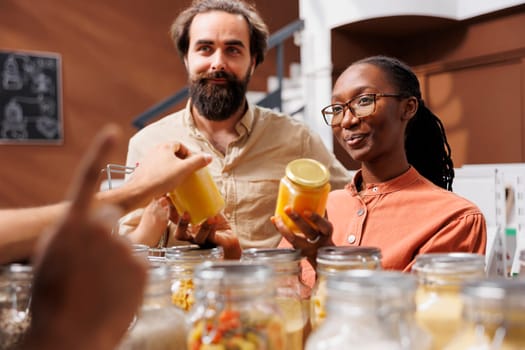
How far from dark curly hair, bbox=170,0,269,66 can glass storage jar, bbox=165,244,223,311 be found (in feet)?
4.35

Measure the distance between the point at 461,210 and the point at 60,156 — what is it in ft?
14.4

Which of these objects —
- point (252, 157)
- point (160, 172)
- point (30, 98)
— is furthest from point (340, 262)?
point (30, 98)

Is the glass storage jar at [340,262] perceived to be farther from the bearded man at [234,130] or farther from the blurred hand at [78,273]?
the bearded man at [234,130]

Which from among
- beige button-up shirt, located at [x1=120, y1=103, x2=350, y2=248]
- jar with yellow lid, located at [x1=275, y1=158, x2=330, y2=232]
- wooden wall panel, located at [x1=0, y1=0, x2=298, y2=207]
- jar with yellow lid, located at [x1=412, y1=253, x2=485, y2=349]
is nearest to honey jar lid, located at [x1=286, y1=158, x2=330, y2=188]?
jar with yellow lid, located at [x1=275, y1=158, x2=330, y2=232]

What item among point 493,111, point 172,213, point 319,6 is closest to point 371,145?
point 172,213

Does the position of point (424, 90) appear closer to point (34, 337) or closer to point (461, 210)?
point (461, 210)

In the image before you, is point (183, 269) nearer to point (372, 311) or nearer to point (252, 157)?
point (372, 311)

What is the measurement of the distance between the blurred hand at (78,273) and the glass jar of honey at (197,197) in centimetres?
49

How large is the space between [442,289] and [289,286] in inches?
8.4

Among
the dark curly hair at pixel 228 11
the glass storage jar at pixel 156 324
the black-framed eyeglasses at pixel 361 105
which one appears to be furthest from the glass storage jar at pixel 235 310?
the dark curly hair at pixel 228 11

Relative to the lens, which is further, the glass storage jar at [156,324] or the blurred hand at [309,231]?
the blurred hand at [309,231]

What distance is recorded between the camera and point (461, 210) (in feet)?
3.48

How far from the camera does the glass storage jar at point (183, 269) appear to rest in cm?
74

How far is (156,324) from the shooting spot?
0.58 metres
